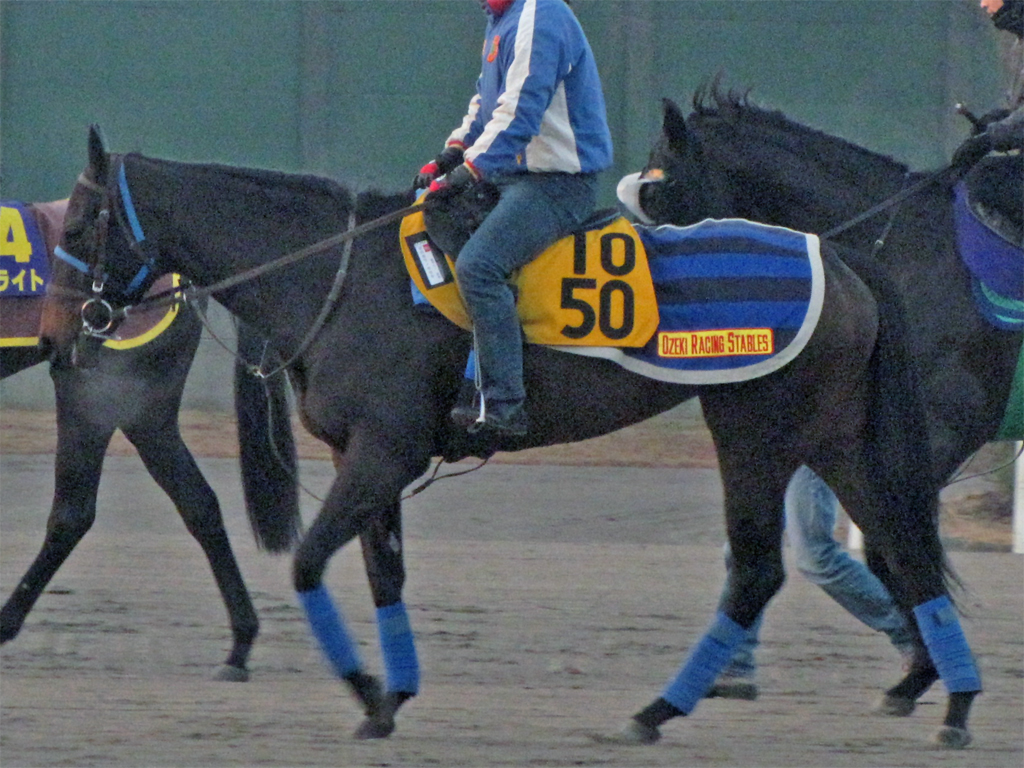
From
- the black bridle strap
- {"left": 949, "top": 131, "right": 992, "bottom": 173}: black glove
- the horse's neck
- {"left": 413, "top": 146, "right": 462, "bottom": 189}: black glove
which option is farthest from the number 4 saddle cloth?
{"left": 949, "top": 131, "right": 992, "bottom": 173}: black glove

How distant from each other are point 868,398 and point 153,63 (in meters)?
7.98

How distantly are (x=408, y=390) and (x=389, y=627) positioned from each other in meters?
0.74

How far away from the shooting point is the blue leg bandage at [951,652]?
478 centimetres

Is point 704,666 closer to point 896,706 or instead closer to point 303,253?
point 896,706

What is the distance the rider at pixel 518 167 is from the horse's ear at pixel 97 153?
0.94 m

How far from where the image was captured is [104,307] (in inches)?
186

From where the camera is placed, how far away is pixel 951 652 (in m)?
4.78

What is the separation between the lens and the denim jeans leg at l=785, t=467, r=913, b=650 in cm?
562

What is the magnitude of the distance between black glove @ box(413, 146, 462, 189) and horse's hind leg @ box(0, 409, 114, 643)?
1.69 meters

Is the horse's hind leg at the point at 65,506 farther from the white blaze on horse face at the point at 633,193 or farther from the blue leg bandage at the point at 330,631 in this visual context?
the white blaze on horse face at the point at 633,193

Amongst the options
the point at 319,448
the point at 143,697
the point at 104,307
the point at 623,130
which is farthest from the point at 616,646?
the point at 623,130

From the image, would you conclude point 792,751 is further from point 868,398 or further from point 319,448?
point 319,448

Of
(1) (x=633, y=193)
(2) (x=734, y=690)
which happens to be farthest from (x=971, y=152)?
(2) (x=734, y=690)

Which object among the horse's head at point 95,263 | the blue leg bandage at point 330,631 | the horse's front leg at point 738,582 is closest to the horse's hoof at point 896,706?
the horse's front leg at point 738,582
